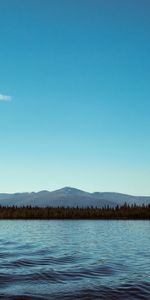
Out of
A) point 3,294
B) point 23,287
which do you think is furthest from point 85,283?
point 3,294

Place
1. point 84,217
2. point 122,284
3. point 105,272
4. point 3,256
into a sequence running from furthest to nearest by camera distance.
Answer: point 84,217 → point 3,256 → point 105,272 → point 122,284

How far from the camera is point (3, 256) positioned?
877 inches

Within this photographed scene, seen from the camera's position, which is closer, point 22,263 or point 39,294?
point 39,294

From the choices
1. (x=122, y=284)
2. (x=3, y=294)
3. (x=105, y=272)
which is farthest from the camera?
(x=105, y=272)

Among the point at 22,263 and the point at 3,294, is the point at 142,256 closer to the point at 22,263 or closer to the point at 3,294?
the point at 22,263

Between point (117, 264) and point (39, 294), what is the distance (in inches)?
306

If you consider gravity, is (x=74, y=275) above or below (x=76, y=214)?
below

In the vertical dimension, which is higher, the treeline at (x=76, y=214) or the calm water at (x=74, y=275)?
the treeline at (x=76, y=214)

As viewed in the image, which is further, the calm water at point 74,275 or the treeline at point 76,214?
the treeline at point 76,214

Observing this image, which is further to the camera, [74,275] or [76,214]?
[76,214]

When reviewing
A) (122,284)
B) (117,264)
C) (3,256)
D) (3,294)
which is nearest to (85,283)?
(122,284)

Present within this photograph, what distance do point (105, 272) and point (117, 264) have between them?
2538 mm

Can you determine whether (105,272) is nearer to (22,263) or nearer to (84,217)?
(22,263)

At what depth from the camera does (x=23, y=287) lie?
13.5 m
